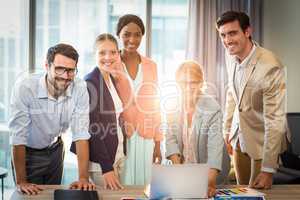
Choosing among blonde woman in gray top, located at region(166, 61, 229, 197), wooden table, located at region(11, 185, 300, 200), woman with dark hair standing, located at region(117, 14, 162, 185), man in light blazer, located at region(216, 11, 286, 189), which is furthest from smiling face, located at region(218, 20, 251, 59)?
wooden table, located at region(11, 185, 300, 200)

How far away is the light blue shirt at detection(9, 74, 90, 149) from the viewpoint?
2.47 metres

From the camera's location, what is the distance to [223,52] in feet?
12.9

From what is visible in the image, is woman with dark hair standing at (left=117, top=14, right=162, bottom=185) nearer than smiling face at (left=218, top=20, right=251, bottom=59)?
No

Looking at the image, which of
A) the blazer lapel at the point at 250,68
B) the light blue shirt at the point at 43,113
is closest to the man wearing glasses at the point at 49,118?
the light blue shirt at the point at 43,113

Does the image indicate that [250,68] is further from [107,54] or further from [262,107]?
[107,54]

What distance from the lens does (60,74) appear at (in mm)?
2678

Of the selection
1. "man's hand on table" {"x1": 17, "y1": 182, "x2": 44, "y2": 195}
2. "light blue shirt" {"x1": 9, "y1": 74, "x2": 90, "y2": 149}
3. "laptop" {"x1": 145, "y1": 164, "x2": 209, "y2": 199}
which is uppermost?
"light blue shirt" {"x1": 9, "y1": 74, "x2": 90, "y2": 149}

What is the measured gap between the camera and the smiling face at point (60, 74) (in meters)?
2.64

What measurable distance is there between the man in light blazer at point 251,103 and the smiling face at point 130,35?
0.59 m

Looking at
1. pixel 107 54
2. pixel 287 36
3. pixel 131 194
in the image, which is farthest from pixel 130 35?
pixel 287 36

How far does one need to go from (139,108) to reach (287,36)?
1716 mm

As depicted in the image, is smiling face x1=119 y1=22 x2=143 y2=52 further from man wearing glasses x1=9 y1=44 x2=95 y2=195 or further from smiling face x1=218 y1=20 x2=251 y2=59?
smiling face x1=218 y1=20 x2=251 y2=59

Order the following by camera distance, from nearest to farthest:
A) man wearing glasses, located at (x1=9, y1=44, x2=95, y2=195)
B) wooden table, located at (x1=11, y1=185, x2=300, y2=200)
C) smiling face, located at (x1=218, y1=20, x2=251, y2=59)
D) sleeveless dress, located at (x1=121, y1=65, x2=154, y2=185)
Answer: wooden table, located at (x1=11, y1=185, x2=300, y2=200) < man wearing glasses, located at (x1=9, y1=44, x2=95, y2=195) < smiling face, located at (x1=218, y1=20, x2=251, y2=59) < sleeveless dress, located at (x1=121, y1=65, x2=154, y2=185)

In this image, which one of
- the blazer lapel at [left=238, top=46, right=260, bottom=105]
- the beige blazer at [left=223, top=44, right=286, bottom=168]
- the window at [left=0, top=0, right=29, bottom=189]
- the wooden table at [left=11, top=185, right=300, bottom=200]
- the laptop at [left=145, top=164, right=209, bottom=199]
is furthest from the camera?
the window at [left=0, top=0, right=29, bottom=189]
